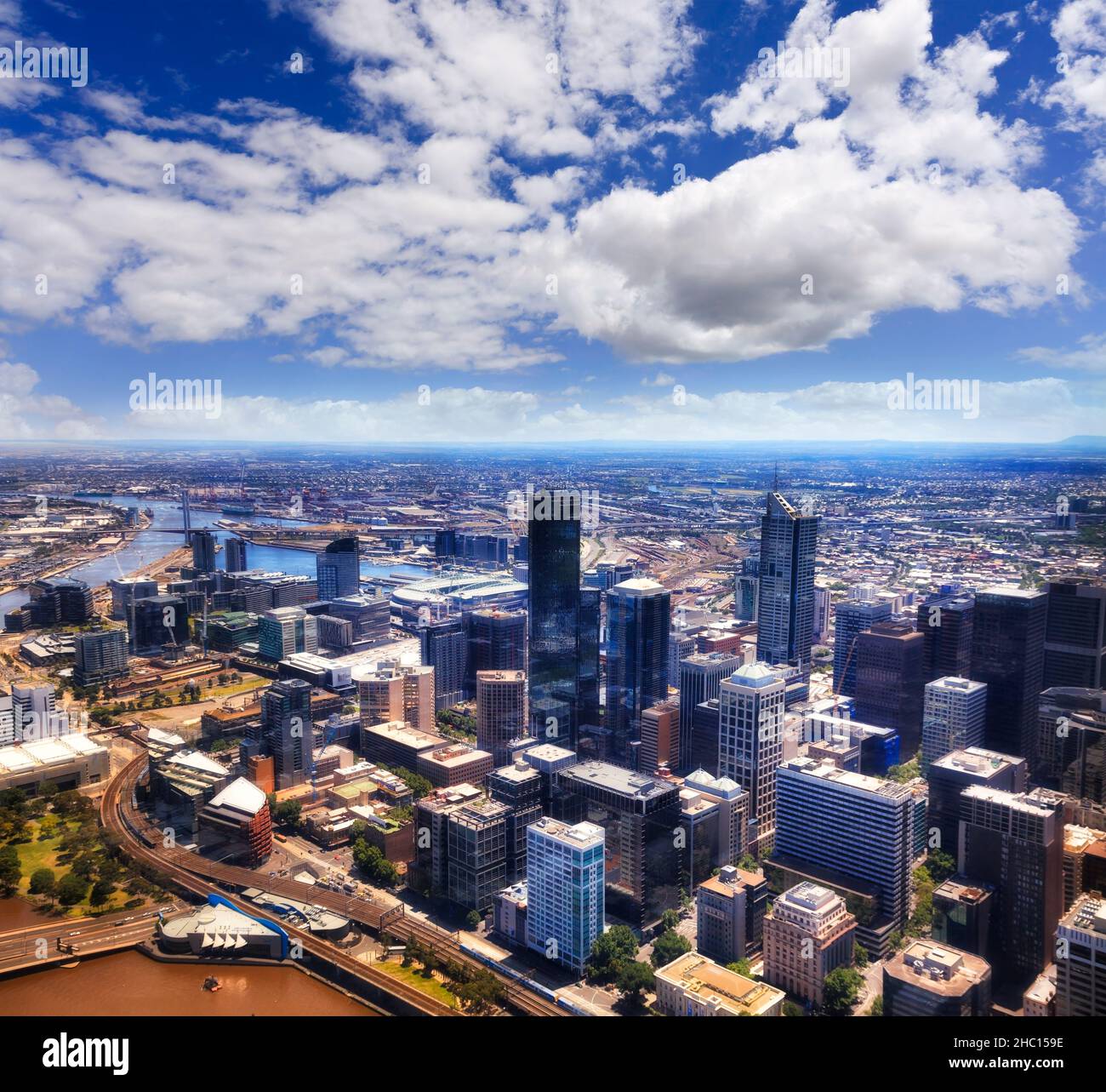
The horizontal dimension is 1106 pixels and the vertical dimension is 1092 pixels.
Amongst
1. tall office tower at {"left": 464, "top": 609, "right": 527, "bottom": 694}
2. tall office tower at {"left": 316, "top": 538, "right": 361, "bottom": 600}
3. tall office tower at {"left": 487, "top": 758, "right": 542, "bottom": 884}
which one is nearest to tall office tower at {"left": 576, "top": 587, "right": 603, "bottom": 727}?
tall office tower at {"left": 464, "top": 609, "right": 527, "bottom": 694}

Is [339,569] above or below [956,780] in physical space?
above

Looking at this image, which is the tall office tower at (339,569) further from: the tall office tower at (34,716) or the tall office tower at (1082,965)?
the tall office tower at (1082,965)

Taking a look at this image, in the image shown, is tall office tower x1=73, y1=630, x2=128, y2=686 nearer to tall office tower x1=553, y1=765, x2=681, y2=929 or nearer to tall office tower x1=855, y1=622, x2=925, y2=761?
tall office tower x1=553, y1=765, x2=681, y2=929

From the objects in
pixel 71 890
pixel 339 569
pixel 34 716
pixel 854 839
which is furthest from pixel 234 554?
pixel 854 839

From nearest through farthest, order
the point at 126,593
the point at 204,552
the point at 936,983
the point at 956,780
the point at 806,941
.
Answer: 1. the point at 936,983
2. the point at 806,941
3. the point at 956,780
4. the point at 126,593
5. the point at 204,552

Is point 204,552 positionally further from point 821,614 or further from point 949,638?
point 949,638

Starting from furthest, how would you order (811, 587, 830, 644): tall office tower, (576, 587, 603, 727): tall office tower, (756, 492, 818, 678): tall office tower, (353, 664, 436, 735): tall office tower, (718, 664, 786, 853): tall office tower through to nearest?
(811, 587, 830, 644): tall office tower
(756, 492, 818, 678): tall office tower
(353, 664, 436, 735): tall office tower
(576, 587, 603, 727): tall office tower
(718, 664, 786, 853): tall office tower
